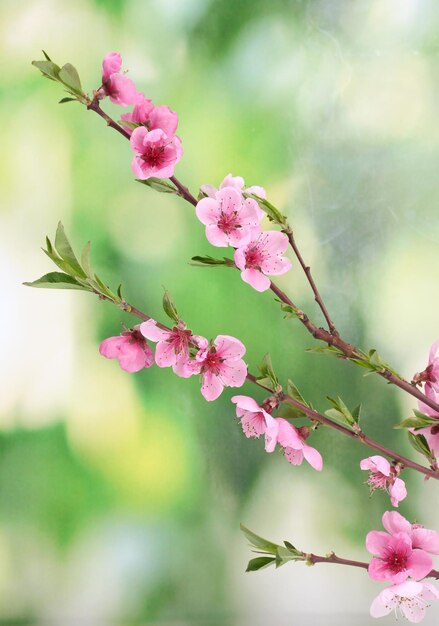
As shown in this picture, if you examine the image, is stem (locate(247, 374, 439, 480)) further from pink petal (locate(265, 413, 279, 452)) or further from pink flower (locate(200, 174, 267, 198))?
pink flower (locate(200, 174, 267, 198))

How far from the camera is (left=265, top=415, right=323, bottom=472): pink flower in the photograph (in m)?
0.75

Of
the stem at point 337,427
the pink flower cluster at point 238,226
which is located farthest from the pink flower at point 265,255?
the stem at point 337,427

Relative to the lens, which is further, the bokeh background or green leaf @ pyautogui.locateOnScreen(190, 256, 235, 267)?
the bokeh background

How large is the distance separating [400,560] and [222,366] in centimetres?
24

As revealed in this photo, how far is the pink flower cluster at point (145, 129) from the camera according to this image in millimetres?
723

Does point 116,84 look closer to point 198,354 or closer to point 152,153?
point 152,153

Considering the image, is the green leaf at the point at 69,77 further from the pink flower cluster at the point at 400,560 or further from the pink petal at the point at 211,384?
the pink flower cluster at the point at 400,560

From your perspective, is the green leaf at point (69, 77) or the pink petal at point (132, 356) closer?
the green leaf at point (69, 77)

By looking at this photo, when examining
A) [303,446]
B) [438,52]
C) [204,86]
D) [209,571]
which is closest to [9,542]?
[209,571]

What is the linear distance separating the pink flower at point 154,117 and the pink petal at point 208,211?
7 centimetres

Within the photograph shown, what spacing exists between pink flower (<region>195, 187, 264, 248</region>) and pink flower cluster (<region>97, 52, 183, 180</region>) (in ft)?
0.16

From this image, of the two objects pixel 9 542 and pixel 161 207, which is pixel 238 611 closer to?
pixel 9 542

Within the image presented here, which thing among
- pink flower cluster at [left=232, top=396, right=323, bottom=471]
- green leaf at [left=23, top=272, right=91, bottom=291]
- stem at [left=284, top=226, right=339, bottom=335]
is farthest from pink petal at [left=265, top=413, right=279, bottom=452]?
green leaf at [left=23, top=272, right=91, bottom=291]

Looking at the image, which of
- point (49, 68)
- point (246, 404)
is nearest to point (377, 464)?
point (246, 404)
